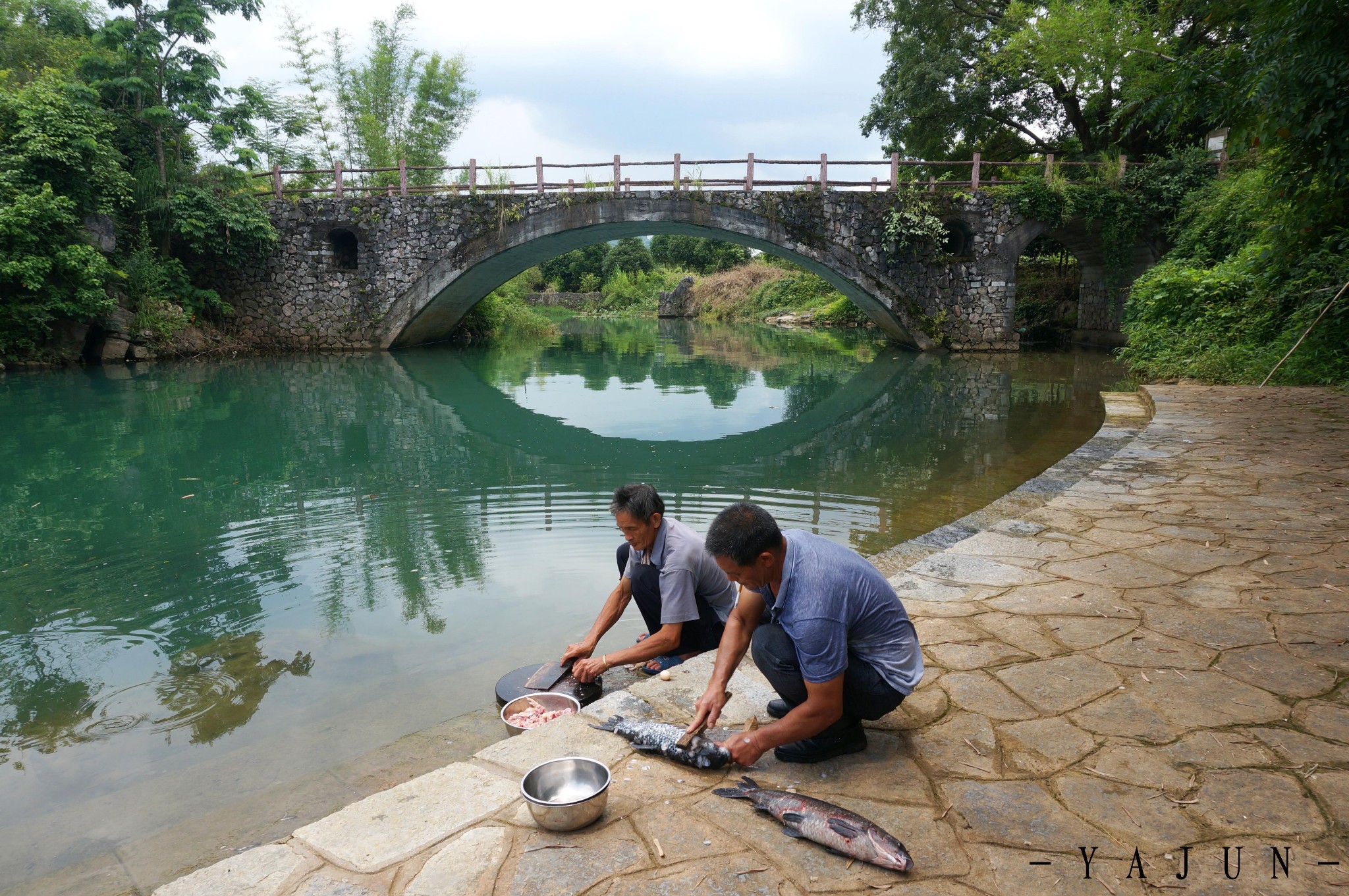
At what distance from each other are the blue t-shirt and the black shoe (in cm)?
19

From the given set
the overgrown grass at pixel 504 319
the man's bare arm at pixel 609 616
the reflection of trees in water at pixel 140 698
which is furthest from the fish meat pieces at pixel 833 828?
the overgrown grass at pixel 504 319

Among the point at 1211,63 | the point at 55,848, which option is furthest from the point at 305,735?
the point at 1211,63

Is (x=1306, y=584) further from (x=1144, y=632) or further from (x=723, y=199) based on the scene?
(x=723, y=199)

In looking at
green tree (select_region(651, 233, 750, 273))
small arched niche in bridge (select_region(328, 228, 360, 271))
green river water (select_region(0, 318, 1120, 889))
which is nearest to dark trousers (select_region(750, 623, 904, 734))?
green river water (select_region(0, 318, 1120, 889))

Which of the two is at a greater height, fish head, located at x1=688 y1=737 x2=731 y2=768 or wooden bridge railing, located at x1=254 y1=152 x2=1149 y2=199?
wooden bridge railing, located at x1=254 y1=152 x2=1149 y2=199

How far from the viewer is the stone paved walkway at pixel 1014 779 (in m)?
1.77

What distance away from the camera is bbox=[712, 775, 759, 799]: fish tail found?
201cm

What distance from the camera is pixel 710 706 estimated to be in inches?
87.4

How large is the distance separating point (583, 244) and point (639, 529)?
1794cm

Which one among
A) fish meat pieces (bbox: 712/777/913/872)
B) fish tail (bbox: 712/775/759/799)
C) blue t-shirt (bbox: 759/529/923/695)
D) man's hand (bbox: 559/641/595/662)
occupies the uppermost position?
blue t-shirt (bbox: 759/529/923/695)

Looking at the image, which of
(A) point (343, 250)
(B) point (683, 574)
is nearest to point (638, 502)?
(B) point (683, 574)

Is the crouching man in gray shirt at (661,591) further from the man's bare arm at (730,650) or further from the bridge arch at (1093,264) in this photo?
the bridge arch at (1093,264)

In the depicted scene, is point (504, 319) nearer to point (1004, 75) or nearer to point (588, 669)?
point (1004, 75)

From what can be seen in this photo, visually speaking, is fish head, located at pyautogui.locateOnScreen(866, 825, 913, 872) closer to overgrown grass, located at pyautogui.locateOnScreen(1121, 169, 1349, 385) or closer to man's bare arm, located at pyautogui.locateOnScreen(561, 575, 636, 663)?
man's bare arm, located at pyautogui.locateOnScreen(561, 575, 636, 663)
